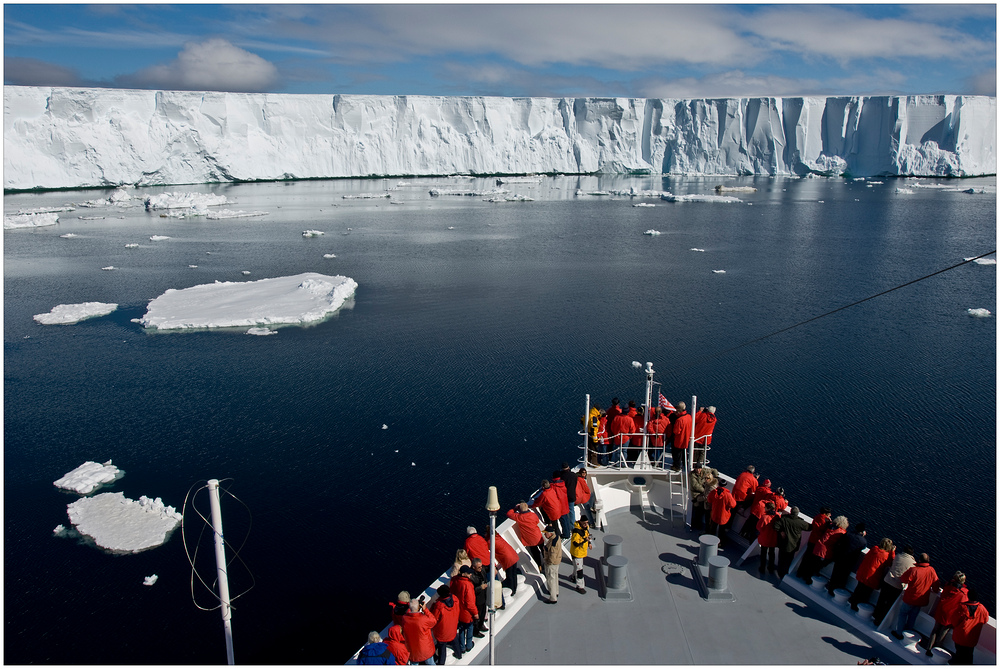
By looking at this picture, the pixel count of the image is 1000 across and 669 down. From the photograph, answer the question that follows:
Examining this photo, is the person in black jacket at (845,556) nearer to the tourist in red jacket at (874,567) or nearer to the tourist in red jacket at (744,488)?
the tourist in red jacket at (874,567)

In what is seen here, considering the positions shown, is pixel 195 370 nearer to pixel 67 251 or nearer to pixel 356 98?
pixel 67 251

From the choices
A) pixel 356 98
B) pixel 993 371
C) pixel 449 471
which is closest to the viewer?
pixel 449 471

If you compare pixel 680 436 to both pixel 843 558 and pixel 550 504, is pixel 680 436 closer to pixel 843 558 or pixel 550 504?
pixel 550 504

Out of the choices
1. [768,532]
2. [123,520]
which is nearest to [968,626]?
[768,532]

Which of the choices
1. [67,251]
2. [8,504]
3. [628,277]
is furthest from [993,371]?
[67,251]

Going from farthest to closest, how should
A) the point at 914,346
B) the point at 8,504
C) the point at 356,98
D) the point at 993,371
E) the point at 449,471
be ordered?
the point at 356,98, the point at 914,346, the point at 993,371, the point at 449,471, the point at 8,504

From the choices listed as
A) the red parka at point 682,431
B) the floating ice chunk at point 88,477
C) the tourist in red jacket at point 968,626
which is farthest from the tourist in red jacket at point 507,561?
the floating ice chunk at point 88,477

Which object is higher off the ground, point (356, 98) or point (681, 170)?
point (356, 98)
